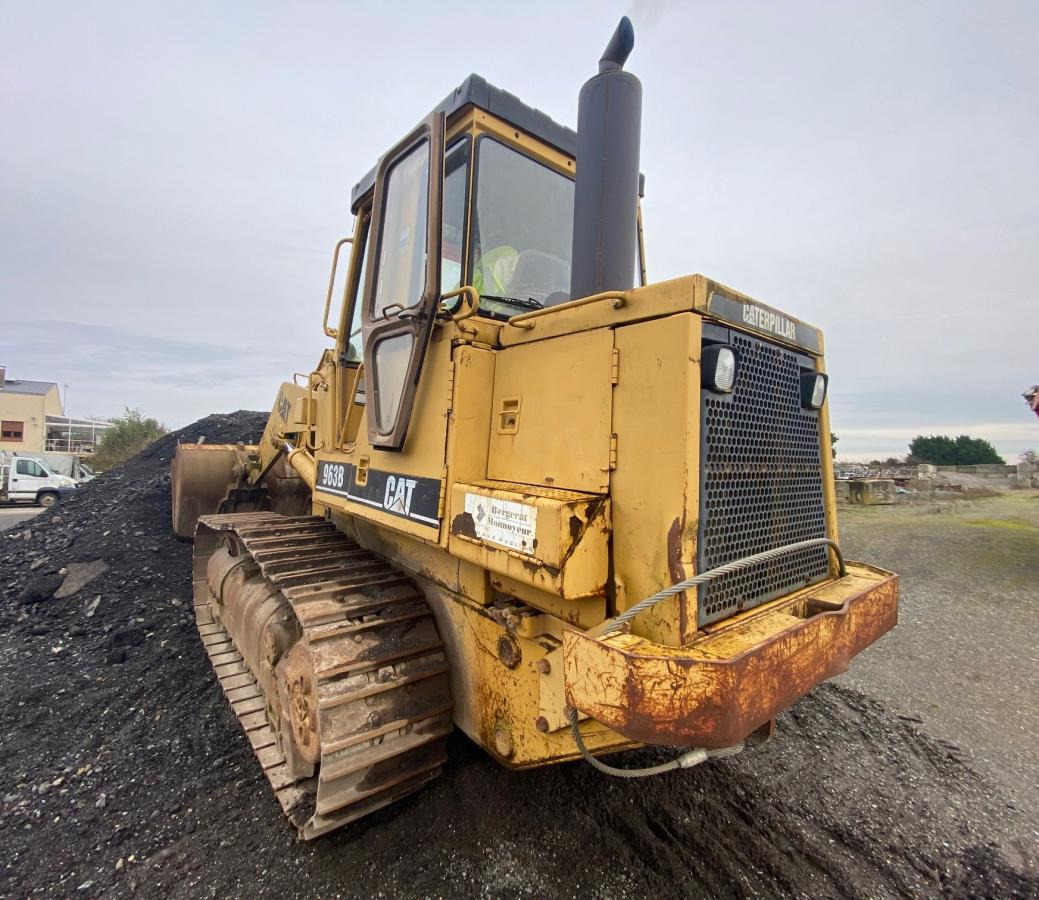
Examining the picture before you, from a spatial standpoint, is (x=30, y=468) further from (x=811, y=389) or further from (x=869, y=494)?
(x=869, y=494)

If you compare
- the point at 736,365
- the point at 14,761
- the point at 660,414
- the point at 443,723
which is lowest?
the point at 14,761

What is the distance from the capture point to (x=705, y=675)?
4.60ft

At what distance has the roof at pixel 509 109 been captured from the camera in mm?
2541

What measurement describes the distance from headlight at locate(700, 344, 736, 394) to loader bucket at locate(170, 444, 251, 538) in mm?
4772

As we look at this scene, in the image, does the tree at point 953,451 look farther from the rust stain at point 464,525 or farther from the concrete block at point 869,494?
the rust stain at point 464,525

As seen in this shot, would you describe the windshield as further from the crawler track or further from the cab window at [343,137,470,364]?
the crawler track

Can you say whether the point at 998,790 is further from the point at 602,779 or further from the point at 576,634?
the point at 576,634

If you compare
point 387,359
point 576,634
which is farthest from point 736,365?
point 387,359

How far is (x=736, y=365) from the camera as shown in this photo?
5.91 feet

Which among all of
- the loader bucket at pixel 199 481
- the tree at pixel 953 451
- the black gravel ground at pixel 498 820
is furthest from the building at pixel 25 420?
the tree at pixel 953 451

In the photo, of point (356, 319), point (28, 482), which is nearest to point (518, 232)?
point (356, 319)

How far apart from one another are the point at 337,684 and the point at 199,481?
3.93 metres

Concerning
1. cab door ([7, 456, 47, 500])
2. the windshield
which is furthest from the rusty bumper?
cab door ([7, 456, 47, 500])

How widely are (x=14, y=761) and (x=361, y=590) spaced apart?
216 cm
